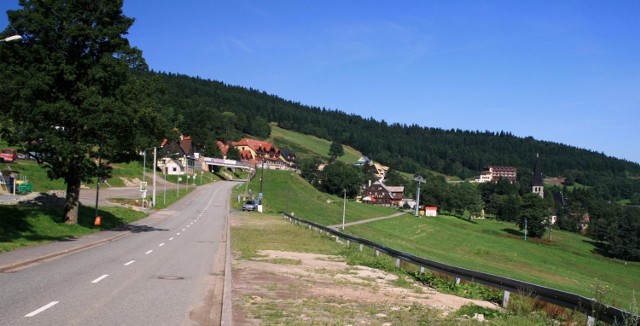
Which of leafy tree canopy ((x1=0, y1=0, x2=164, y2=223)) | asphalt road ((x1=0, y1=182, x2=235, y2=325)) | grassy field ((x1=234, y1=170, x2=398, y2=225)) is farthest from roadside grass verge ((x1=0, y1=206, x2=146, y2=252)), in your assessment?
grassy field ((x1=234, y1=170, x2=398, y2=225))

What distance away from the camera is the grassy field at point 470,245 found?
5969cm

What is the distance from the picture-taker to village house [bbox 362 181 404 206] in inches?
6929

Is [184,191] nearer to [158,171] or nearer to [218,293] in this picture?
[158,171]

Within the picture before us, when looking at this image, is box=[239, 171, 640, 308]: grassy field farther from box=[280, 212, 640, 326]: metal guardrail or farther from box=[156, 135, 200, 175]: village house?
box=[280, 212, 640, 326]: metal guardrail

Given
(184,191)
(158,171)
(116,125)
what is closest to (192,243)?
(116,125)

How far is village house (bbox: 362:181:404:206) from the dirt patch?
154857mm

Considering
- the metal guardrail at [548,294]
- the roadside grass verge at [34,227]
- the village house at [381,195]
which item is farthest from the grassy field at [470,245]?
the village house at [381,195]

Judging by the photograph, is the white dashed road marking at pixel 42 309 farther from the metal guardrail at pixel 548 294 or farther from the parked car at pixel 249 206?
the parked car at pixel 249 206

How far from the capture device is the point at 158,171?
398 ft

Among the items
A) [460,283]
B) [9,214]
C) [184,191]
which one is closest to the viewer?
[460,283]

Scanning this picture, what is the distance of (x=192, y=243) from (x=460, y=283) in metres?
17.7

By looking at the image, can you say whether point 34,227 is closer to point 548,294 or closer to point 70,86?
point 70,86

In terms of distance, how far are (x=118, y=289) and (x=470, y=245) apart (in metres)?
73.4

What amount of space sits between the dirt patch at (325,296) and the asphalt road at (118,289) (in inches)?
33.0
